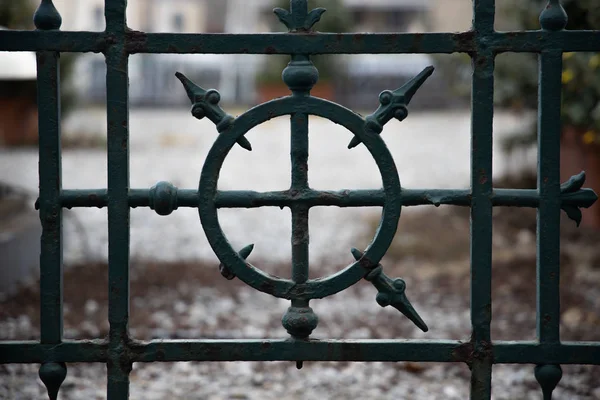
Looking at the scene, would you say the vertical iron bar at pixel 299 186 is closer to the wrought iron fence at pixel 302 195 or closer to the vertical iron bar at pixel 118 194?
the wrought iron fence at pixel 302 195

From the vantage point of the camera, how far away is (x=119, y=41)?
1.69 metres

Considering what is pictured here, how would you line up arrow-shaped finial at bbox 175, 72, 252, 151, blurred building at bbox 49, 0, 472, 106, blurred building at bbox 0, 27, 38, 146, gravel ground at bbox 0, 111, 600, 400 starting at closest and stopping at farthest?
arrow-shaped finial at bbox 175, 72, 252, 151 < gravel ground at bbox 0, 111, 600, 400 < blurred building at bbox 0, 27, 38, 146 < blurred building at bbox 49, 0, 472, 106

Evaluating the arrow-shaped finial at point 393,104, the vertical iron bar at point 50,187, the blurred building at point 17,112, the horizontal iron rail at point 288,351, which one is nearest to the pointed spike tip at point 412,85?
the arrow-shaped finial at point 393,104

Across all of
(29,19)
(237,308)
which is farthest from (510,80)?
(29,19)

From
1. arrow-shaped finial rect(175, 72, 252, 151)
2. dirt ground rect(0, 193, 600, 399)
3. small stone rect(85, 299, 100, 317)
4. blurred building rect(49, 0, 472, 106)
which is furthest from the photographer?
blurred building rect(49, 0, 472, 106)

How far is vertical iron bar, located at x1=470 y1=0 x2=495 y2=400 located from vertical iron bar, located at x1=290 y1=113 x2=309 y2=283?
37cm

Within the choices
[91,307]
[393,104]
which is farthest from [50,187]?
[91,307]

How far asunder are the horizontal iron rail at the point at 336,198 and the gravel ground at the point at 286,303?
1.38 m

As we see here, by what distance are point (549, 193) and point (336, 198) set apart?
47 centimetres

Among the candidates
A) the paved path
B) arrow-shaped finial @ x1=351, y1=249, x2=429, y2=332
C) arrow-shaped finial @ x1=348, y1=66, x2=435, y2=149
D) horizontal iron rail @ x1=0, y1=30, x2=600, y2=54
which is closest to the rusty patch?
horizontal iron rail @ x1=0, y1=30, x2=600, y2=54

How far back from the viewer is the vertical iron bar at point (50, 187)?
5.58 feet

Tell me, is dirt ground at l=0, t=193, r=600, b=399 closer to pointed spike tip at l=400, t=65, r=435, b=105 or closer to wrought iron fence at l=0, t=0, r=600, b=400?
wrought iron fence at l=0, t=0, r=600, b=400

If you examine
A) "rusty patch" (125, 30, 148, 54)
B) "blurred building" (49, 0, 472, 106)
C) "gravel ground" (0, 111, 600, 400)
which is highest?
"blurred building" (49, 0, 472, 106)

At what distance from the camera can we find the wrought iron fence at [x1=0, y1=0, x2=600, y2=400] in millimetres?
1691
